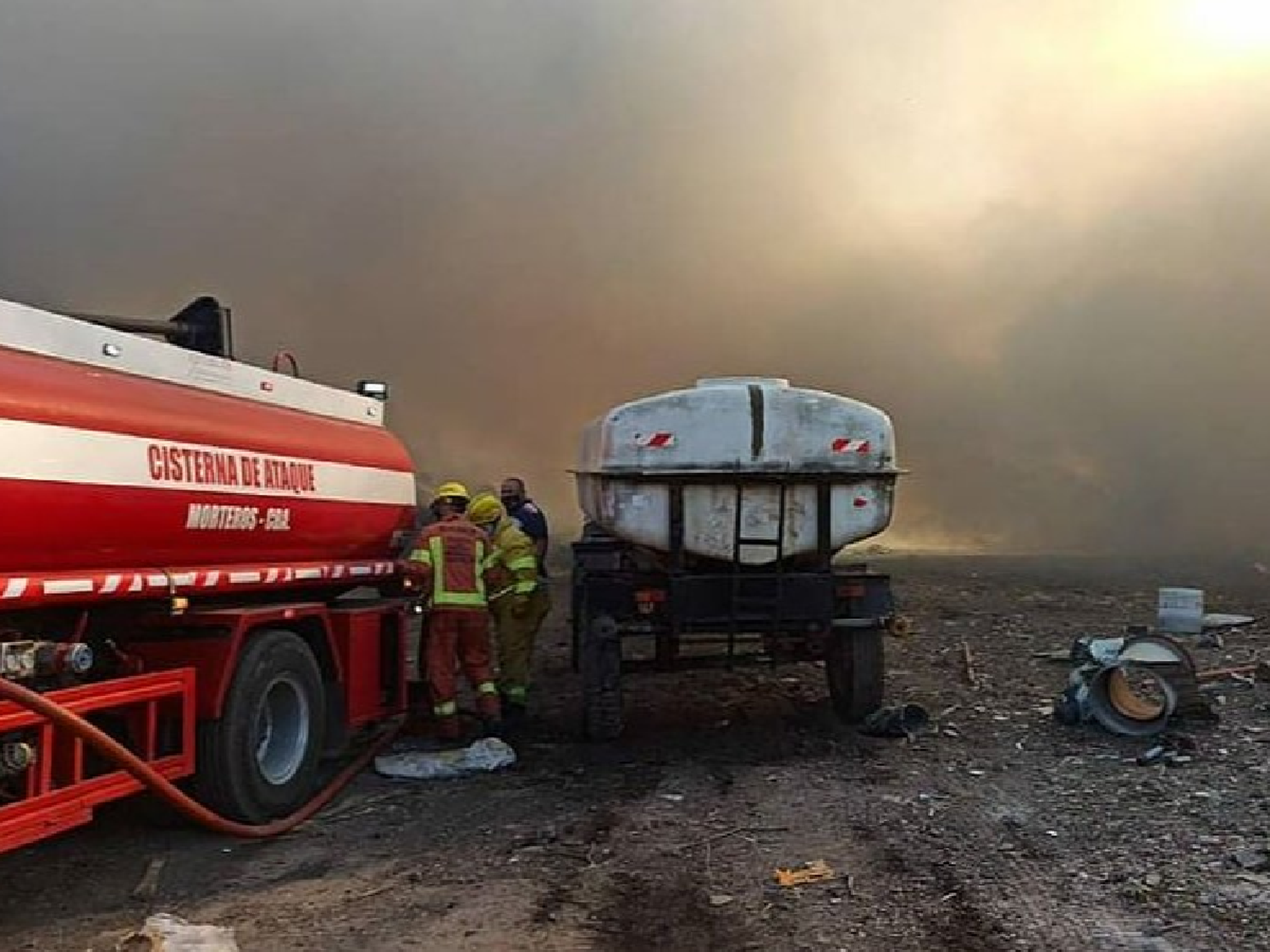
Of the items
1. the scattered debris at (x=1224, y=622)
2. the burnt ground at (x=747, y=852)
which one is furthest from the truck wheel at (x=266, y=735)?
the scattered debris at (x=1224, y=622)

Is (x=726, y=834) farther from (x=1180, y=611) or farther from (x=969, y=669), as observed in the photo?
(x=1180, y=611)

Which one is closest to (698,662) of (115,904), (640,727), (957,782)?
(640,727)

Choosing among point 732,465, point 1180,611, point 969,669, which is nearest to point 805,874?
point 732,465

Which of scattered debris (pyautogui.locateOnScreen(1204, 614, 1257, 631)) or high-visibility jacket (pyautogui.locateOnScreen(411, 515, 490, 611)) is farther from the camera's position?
scattered debris (pyautogui.locateOnScreen(1204, 614, 1257, 631))

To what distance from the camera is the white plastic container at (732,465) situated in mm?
8125

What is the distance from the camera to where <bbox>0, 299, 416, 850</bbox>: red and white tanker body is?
4.81 meters

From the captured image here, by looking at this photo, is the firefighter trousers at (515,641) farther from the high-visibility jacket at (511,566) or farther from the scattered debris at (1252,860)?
the scattered debris at (1252,860)

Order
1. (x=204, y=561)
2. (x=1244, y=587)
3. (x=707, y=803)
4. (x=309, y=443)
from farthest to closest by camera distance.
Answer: (x=1244, y=587), (x=309, y=443), (x=707, y=803), (x=204, y=561)

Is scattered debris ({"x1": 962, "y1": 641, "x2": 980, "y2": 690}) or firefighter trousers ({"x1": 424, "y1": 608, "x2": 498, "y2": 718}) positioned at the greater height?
→ firefighter trousers ({"x1": 424, "y1": 608, "x2": 498, "y2": 718})

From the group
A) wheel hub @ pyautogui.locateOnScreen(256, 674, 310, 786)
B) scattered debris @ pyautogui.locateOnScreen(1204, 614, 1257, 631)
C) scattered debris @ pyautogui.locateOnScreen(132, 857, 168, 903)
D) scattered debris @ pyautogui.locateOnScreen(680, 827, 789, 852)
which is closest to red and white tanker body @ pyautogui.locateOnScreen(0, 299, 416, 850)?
wheel hub @ pyautogui.locateOnScreen(256, 674, 310, 786)

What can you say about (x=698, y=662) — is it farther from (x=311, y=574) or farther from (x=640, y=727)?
(x=311, y=574)

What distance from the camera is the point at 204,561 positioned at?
6020 millimetres

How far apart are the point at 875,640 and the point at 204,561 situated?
400 centimetres

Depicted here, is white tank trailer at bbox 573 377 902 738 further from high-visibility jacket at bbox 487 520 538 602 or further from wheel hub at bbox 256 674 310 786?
wheel hub at bbox 256 674 310 786
